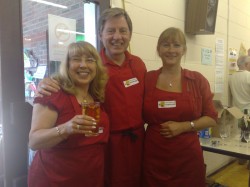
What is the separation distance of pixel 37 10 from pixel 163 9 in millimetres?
1410

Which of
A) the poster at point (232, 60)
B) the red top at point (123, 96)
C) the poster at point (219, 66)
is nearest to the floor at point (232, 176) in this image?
the poster at point (219, 66)

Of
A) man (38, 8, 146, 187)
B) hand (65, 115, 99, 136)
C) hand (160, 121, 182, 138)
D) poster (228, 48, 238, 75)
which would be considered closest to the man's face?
man (38, 8, 146, 187)

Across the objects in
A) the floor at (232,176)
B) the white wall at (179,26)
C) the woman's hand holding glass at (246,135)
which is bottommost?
the floor at (232,176)

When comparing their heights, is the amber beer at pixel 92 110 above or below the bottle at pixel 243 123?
above

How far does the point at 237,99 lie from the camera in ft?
13.2

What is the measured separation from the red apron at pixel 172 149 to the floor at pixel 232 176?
1.77 m

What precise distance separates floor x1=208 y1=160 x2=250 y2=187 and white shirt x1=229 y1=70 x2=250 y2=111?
92cm

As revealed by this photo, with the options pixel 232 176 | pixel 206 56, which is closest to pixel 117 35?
pixel 206 56

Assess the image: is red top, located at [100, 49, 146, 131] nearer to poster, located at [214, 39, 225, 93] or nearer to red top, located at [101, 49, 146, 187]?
red top, located at [101, 49, 146, 187]

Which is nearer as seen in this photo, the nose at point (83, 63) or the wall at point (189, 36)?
the nose at point (83, 63)

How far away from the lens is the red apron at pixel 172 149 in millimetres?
1624

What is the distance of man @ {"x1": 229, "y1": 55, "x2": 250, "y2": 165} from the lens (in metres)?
3.92

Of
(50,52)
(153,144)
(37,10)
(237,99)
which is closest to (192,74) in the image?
(153,144)

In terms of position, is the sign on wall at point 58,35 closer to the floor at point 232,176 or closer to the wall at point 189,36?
the wall at point 189,36
